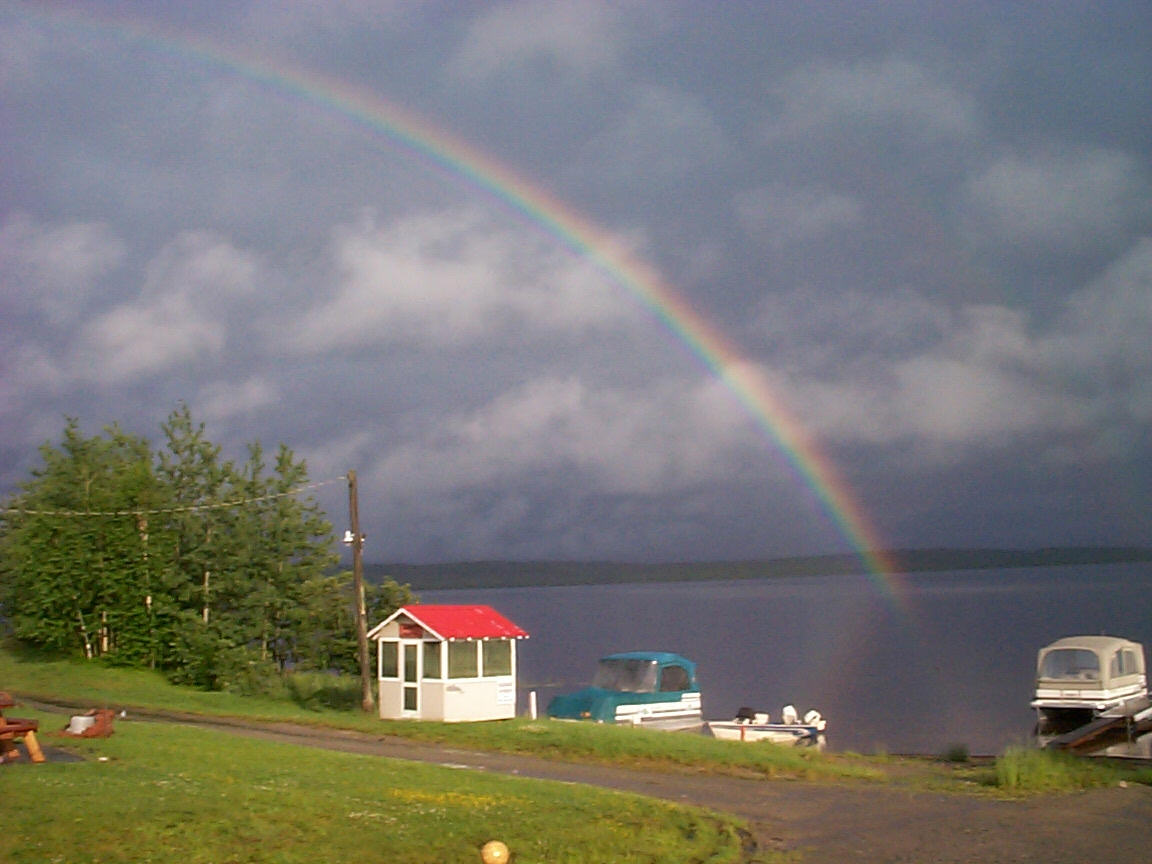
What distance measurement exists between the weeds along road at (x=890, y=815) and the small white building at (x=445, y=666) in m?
5.57

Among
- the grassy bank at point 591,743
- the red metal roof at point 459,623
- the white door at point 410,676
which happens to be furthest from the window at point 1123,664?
the white door at point 410,676

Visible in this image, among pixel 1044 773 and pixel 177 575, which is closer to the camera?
pixel 1044 773

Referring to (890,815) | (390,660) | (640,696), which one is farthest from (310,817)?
(640,696)

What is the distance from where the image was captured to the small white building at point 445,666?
28984mm

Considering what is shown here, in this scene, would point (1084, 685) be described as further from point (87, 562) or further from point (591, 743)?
point (87, 562)

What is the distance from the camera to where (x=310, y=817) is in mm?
13453

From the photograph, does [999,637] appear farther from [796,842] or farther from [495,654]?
[796,842]

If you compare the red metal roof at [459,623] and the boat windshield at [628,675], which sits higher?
Result: the red metal roof at [459,623]

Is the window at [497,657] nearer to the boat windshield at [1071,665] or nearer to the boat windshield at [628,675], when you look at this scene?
the boat windshield at [628,675]

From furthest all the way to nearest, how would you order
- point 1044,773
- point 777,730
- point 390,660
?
point 777,730 < point 390,660 < point 1044,773

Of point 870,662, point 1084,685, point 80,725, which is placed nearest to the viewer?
point 80,725

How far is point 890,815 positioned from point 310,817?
784 centimetres

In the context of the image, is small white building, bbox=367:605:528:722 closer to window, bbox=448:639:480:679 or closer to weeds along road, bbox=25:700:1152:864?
window, bbox=448:639:480:679

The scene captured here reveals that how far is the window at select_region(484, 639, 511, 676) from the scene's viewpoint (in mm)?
29750
